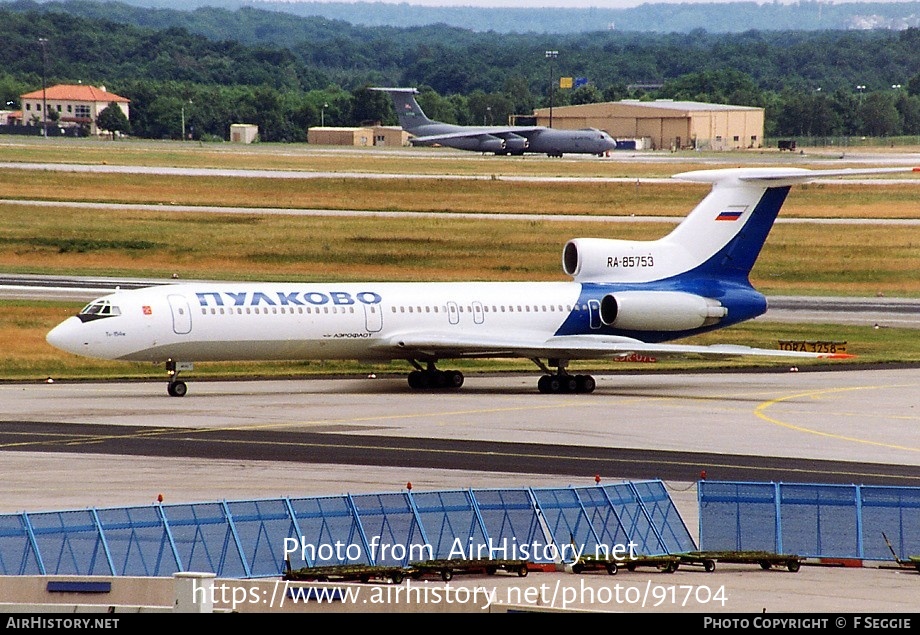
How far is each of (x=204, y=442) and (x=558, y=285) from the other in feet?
58.1

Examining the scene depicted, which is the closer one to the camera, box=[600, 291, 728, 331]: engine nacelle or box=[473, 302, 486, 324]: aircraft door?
box=[473, 302, 486, 324]: aircraft door

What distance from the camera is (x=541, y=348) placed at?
4812 cm

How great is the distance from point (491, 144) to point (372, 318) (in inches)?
4124

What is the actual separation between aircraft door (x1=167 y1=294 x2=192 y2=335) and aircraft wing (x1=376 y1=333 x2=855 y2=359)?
6.38m

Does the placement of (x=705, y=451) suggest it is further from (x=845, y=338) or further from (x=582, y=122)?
(x=582, y=122)

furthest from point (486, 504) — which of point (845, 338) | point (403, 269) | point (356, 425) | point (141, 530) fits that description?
point (403, 269)

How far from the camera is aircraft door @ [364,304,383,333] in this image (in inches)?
1852

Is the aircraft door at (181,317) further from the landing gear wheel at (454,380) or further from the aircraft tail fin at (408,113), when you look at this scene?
the aircraft tail fin at (408,113)

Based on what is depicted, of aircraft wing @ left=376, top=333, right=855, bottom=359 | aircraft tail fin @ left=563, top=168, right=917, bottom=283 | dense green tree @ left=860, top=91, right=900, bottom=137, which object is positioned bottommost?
aircraft wing @ left=376, top=333, right=855, bottom=359

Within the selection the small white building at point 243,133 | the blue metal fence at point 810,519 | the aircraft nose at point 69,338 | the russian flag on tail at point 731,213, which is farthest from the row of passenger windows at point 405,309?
the small white building at point 243,133

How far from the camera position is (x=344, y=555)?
22781mm

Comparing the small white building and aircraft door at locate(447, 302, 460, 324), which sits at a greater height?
the small white building

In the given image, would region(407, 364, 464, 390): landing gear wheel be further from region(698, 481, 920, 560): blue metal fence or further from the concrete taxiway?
region(698, 481, 920, 560): blue metal fence

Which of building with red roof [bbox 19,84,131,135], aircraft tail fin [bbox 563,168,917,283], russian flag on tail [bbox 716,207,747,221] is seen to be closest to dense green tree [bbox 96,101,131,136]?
building with red roof [bbox 19,84,131,135]
